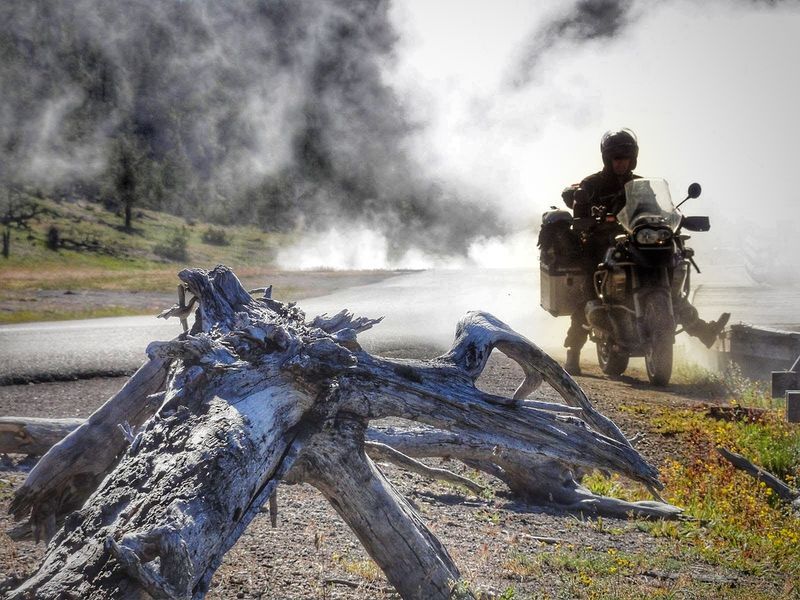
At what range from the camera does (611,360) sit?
12430 millimetres

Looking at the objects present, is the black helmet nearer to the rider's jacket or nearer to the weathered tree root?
the rider's jacket

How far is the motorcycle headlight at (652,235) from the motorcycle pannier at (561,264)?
151cm

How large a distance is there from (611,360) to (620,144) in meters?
3.04

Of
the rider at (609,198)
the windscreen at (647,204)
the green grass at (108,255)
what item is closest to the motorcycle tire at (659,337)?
the rider at (609,198)

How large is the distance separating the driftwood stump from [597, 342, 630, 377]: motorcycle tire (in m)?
7.53

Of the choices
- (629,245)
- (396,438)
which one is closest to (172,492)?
(396,438)

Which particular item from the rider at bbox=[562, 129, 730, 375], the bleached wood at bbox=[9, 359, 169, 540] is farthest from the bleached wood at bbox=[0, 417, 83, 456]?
the rider at bbox=[562, 129, 730, 375]

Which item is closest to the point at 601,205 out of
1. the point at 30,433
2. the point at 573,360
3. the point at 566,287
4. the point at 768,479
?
the point at 566,287

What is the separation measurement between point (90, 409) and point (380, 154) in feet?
174

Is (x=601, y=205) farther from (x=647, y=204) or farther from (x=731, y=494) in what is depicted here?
(x=731, y=494)

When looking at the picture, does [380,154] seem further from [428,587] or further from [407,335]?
[428,587]

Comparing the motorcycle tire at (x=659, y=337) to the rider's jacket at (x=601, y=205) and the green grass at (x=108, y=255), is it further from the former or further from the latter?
the green grass at (x=108, y=255)

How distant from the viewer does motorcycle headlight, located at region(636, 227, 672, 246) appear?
11.1 metres

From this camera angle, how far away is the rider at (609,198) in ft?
Result: 40.1
